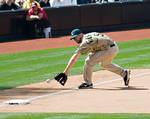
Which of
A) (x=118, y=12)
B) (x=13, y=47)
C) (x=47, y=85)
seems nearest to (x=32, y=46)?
(x=13, y=47)

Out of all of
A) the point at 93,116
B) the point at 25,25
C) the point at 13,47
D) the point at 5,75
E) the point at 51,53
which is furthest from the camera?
the point at 25,25

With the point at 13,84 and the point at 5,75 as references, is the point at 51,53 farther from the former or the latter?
the point at 13,84

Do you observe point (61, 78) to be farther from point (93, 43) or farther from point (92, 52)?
point (93, 43)

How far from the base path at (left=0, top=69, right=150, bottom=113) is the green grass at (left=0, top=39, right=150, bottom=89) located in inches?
40.6

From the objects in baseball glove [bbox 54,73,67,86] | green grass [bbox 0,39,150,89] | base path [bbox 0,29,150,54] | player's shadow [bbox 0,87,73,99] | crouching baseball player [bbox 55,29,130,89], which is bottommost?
base path [bbox 0,29,150,54]

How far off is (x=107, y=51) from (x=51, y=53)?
27.8 ft

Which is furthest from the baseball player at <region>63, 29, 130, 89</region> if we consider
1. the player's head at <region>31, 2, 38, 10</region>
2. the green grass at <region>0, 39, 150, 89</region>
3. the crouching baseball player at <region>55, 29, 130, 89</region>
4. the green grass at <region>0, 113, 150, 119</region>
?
the player's head at <region>31, 2, 38, 10</region>

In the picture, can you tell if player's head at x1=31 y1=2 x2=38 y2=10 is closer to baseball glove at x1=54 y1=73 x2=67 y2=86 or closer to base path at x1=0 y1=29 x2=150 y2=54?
base path at x1=0 y1=29 x2=150 y2=54

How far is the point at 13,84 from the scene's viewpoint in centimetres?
1630

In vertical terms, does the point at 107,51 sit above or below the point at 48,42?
above

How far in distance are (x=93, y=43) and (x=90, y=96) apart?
4.32 feet

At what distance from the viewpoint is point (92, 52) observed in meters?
15.1

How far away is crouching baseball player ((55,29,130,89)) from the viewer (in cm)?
1451

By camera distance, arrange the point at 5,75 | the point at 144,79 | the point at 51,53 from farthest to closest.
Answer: the point at 51,53
the point at 5,75
the point at 144,79
